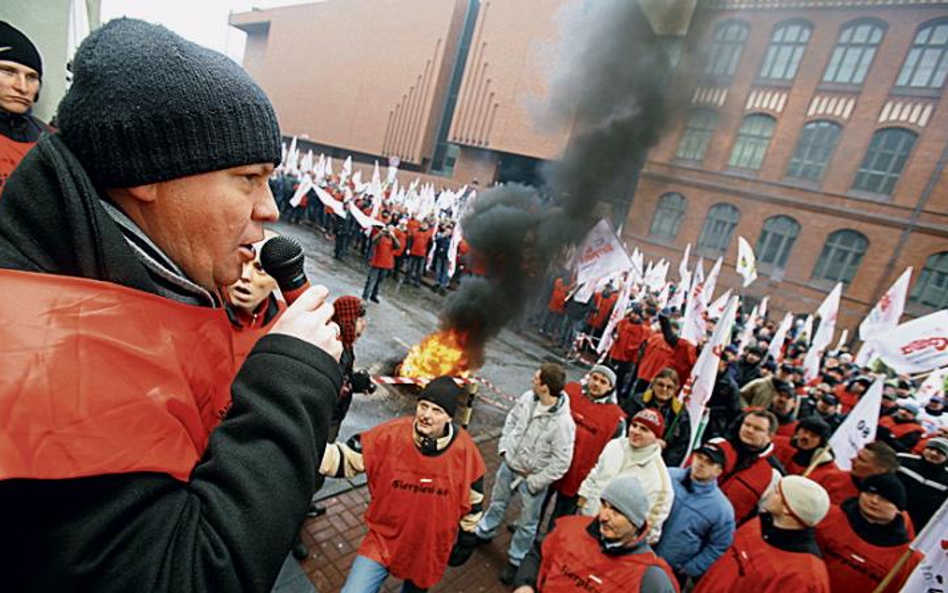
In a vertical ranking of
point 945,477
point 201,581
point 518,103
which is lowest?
point 945,477

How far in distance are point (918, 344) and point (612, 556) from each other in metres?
7.70

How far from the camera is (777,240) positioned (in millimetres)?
22891

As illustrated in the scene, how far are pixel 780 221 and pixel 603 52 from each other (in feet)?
60.8

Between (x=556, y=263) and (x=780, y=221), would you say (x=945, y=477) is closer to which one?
(x=556, y=263)

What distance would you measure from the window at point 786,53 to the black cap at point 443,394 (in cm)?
2227

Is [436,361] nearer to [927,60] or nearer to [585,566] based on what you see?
[585,566]

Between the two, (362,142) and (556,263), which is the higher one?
(362,142)

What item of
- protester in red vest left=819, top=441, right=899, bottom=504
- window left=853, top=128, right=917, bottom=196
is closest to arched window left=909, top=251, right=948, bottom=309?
window left=853, top=128, right=917, bottom=196

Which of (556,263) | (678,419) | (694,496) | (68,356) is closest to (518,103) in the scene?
(556,263)

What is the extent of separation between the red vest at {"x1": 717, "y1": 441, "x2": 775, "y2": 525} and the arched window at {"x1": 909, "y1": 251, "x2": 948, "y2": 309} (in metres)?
23.7

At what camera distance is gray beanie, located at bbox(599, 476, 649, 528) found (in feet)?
8.77

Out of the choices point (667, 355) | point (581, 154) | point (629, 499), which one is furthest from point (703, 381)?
point (581, 154)

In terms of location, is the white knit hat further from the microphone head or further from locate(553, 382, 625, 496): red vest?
the microphone head

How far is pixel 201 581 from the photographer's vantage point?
722mm
